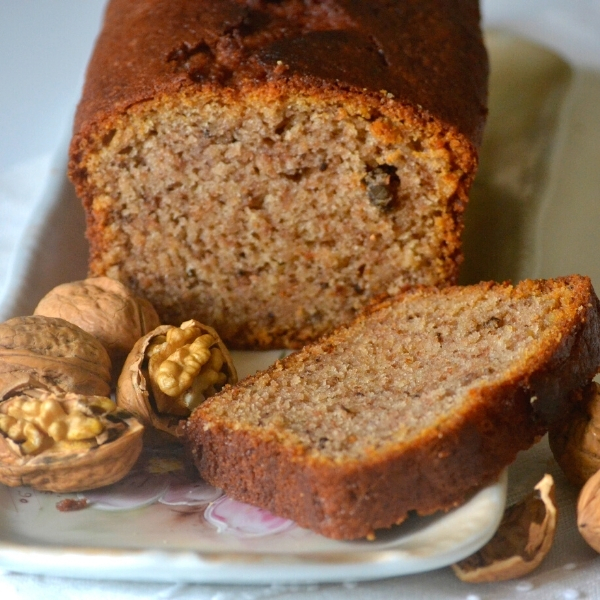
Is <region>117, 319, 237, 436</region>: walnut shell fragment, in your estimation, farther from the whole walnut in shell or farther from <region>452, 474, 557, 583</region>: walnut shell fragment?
<region>452, 474, 557, 583</region>: walnut shell fragment

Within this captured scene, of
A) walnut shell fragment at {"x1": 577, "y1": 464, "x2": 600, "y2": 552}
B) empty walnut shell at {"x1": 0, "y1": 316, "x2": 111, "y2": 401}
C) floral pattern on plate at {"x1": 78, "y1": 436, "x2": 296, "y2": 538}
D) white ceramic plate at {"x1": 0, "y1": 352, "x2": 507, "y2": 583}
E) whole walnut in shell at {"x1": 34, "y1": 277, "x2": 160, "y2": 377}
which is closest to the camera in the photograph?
white ceramic plate at {"x1": 0, "y1": 352, "x2": 507, "y2": 583}

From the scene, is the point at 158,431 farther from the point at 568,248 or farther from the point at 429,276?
the point at 568,248

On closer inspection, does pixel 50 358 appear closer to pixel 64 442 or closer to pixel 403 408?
pixel 64 442

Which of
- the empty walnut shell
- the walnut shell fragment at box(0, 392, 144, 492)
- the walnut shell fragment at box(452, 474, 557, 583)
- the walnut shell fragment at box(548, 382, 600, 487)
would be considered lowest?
the walnut shell fragment at box(452, 474, 557, 583)

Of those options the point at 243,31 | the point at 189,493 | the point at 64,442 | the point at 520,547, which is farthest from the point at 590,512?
the point at 243,31

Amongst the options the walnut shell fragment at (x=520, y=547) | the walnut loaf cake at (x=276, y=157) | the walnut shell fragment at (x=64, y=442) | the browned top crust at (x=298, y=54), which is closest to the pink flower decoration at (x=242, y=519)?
the walnut shell fragment at (x=64, y=442)

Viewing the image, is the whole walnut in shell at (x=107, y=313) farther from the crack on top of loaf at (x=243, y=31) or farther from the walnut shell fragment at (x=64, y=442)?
the crack on top of loaf at (x=243, y=31)

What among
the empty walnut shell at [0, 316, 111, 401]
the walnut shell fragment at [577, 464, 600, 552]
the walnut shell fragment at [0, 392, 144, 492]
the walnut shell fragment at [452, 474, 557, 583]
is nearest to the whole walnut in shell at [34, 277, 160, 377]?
the empty walnut shell at [0, 316, 111, 401]

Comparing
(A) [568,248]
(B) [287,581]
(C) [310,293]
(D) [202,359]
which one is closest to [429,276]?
(C) [310,293]
